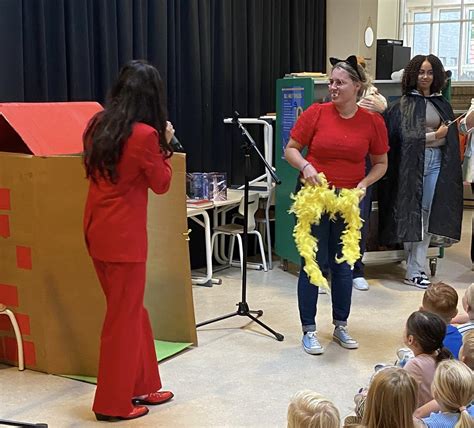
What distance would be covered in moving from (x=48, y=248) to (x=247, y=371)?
1104mm

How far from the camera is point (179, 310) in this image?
12.2ft

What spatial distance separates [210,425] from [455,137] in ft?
9.59

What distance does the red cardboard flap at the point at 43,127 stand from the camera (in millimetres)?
3277

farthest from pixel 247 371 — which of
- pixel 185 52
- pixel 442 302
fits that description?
pixel 185 52

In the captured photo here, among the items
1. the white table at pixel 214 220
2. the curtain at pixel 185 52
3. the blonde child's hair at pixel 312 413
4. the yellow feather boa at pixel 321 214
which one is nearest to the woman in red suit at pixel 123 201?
the yellow feather boa at pixel 321 214

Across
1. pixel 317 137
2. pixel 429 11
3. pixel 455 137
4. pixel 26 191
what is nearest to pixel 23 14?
pixel 26 191

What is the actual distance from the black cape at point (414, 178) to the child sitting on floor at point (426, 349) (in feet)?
7.99

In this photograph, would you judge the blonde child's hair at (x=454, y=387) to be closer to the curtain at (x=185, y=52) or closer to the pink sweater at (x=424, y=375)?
the pink sweater at (x=424, y=375)

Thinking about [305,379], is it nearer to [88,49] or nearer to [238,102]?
[88,49]

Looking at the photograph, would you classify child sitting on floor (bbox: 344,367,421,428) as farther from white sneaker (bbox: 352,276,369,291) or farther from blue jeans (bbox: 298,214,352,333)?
white sneaker (bbox: 352,276,369,291)

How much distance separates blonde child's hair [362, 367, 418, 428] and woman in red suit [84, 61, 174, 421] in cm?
120

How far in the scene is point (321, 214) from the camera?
3508 mm

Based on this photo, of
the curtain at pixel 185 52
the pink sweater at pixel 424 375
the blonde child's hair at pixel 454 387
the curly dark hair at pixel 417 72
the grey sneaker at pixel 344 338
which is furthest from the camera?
the curly dark hair at pixel 417 72

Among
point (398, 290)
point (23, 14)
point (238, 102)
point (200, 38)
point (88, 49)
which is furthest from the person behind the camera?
point (238, 102)
